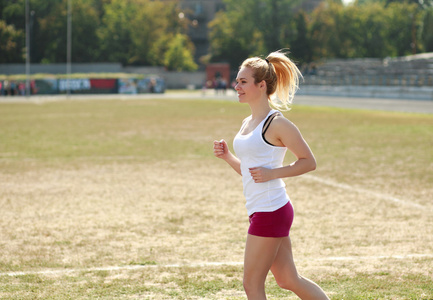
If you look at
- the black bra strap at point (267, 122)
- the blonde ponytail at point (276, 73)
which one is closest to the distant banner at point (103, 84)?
the blonde ponytail at point (276, 73)

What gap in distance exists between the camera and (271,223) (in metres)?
4.04

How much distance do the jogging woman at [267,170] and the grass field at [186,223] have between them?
4.28 ft

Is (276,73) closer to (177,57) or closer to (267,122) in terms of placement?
(267,122)

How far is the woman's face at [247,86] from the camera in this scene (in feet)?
13.6

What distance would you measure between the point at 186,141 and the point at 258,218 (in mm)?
15995

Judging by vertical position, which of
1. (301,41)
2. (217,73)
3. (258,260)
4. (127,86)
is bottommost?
(127,86)

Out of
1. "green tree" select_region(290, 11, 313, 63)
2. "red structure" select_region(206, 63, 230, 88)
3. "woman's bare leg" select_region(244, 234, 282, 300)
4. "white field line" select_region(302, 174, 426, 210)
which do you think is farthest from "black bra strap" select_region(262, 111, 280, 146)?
"green tree" select_region(290, 11, 313, 63)

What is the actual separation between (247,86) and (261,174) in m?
0.62

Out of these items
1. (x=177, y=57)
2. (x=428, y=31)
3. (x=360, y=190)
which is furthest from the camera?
(x=177, y=57)

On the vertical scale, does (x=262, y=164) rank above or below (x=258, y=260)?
above

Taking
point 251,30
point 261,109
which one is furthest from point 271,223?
point 251,30

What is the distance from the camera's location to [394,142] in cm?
1866

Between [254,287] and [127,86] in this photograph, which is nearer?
[254,287]

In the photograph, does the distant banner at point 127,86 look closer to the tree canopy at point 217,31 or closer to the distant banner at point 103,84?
the distant banner at point 103,84
